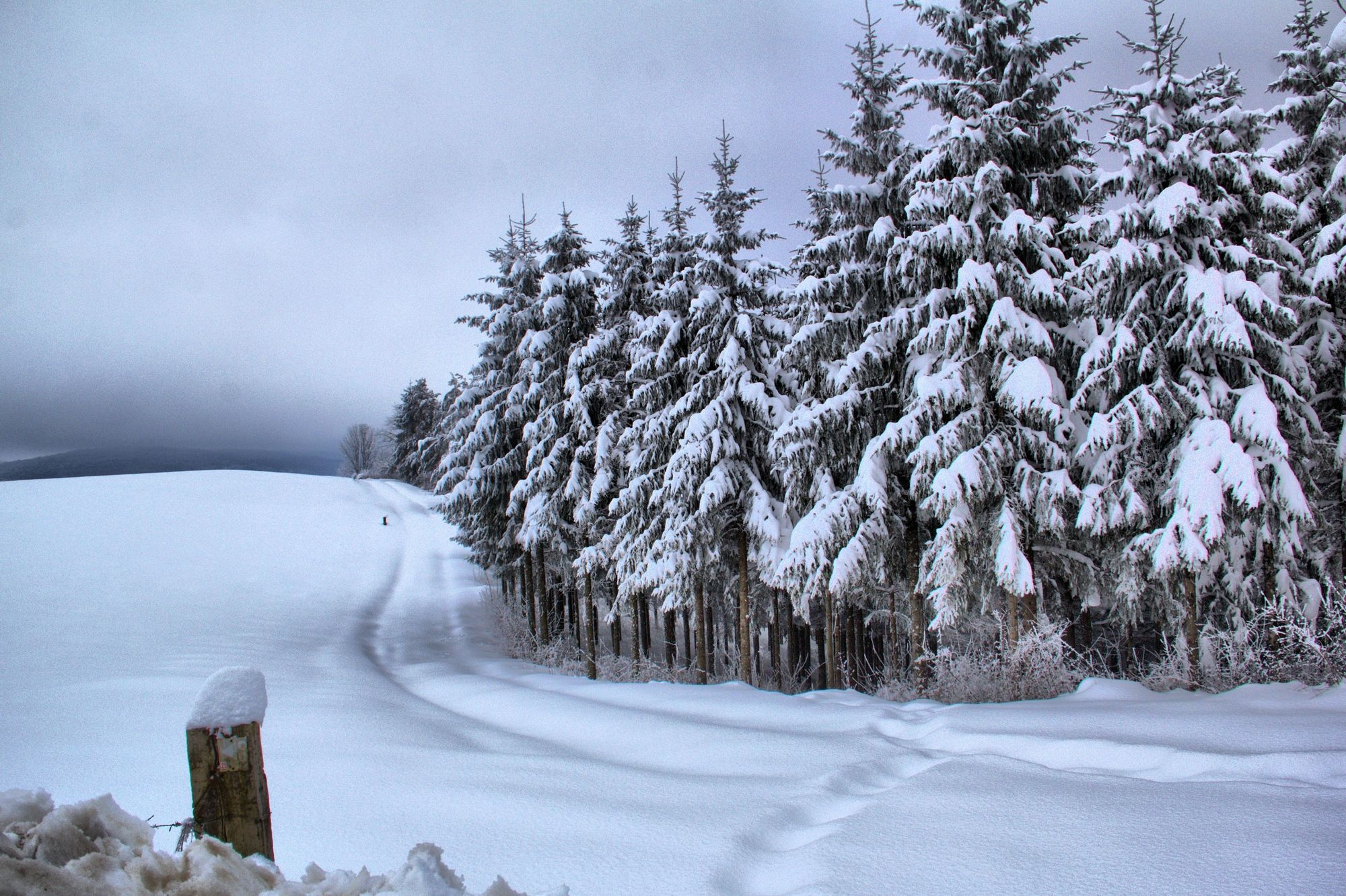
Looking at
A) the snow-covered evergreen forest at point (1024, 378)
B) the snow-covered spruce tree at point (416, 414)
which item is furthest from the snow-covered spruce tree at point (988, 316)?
the snow-covered spruce tree at point (416, 414)

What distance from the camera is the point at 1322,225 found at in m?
14.1

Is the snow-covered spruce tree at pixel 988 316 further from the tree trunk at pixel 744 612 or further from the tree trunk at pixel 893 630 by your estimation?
the tree trunk at pixel 744 612

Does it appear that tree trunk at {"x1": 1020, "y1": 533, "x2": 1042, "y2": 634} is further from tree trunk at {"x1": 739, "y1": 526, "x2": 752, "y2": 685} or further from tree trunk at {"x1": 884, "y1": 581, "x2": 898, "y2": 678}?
tree trunk at {"x1": 739, "y1": 526, "x2": 752, "y2": 685}

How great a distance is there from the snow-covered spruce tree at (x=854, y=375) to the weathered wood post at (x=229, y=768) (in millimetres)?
10256

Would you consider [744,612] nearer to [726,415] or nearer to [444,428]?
[726,415]

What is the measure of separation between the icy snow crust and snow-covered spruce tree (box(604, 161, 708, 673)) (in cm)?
1229

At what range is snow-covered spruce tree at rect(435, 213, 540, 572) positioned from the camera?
66.1 ft

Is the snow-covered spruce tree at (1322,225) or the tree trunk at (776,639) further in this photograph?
the tree trunk at (776,639)

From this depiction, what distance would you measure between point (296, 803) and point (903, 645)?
58.1 feet

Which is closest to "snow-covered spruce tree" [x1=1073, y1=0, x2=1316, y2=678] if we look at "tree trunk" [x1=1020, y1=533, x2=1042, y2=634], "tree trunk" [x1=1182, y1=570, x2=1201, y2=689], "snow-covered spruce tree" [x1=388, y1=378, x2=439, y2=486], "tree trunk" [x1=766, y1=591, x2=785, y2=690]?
"tree trunk" [x1=1182, y1=570, x2=1201, y2=689]

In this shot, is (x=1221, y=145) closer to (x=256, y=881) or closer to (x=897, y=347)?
(x=897, y=347)

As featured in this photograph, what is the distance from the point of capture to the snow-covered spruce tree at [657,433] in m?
15.1

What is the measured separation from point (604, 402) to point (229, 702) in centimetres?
1639

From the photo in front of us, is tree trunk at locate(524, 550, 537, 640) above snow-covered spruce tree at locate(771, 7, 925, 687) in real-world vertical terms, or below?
below
